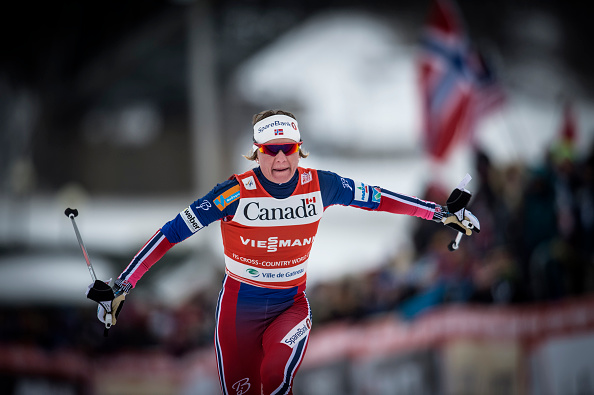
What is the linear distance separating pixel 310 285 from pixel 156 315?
2.84 m

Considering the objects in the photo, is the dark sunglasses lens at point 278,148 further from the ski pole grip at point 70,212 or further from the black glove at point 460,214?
the ski pole grip at point 70,212

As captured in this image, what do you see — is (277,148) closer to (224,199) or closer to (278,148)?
(278,148)

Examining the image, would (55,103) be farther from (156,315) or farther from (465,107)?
(465,107)

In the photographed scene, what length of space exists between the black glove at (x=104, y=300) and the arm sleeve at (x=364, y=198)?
4.93 ft

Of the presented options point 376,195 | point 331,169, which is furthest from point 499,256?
point 331,169

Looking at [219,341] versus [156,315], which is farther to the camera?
[156,315]

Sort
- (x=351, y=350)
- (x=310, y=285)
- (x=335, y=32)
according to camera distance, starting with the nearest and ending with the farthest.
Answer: (x=351, y=350), (x=310, y=285), (x=335, y=32)

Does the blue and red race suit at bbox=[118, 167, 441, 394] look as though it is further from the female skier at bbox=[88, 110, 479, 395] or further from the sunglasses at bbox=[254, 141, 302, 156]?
the sunglasses at bbox=[254, 141, 302, 156]

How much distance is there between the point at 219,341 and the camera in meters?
5.20

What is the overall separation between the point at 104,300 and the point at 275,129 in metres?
1.50

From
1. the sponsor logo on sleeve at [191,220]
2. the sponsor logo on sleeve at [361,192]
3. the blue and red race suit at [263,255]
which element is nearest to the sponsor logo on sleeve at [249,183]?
the blue and red race suit at [263,255]

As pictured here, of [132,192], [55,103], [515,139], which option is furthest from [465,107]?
[55,103]

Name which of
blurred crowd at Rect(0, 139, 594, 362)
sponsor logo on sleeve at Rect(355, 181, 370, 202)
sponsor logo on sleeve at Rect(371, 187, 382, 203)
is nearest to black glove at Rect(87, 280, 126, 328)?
sponsor logo on sleeve at Rect(355, 181, 370, 202)

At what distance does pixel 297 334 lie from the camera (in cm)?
495
